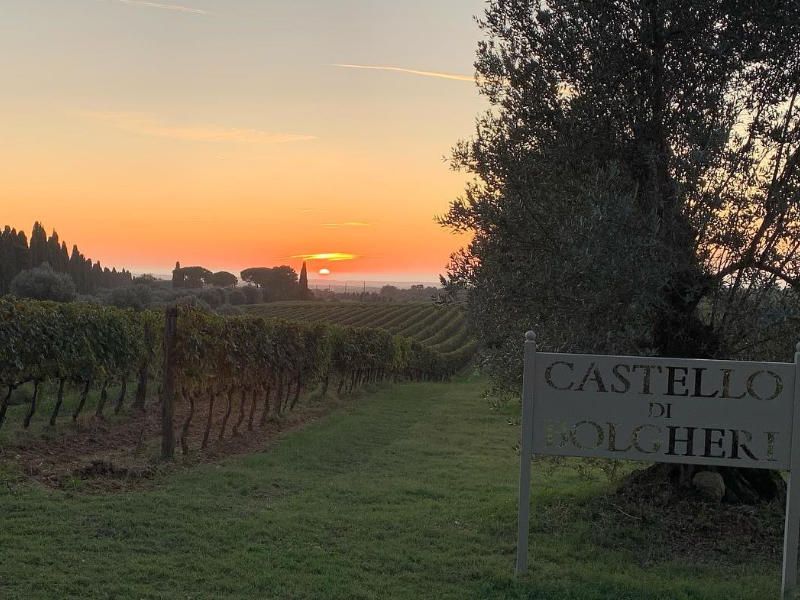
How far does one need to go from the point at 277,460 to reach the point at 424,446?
4.24 m

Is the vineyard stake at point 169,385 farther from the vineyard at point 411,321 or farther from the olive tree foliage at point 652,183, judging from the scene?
the vineyard at point 411,321

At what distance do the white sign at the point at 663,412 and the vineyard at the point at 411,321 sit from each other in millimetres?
49333

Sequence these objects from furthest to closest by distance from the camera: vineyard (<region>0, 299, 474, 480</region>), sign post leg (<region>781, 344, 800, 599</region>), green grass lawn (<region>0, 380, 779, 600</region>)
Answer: vineyard (<region>0, 299, 474, 480</region>)
sign post leg (<region>781, 344, 800, 599</region>)
green grass lawn (<region>0, 380, 779, 600</region>)

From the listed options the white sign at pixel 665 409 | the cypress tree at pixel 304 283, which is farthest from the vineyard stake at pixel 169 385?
the cypress tree at pixel 304 283

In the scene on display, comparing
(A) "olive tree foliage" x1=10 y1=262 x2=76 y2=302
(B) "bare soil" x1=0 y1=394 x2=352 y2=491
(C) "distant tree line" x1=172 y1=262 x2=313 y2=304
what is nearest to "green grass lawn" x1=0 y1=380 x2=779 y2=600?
(B) "bare soil" x1=0 y1=394 x2=352 y2=491

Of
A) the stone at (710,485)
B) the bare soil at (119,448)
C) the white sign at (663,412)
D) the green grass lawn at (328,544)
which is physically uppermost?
the white sign at (663,412)

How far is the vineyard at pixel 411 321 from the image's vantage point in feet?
220

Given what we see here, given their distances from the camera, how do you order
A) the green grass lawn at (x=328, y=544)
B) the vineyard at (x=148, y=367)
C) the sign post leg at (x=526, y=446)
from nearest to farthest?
the green grass lawn at (x=328, y=544)
the sign post leg at (x=526, y=446)
the vineyard at (x=148, y=367)

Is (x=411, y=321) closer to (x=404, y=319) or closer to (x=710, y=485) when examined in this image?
(x=404, y=319)

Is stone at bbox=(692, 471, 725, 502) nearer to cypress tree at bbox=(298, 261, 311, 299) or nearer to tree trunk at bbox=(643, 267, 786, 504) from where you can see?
tree trunk at bbox=(643, 267, 786, 504)

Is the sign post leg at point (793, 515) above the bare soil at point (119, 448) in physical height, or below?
above

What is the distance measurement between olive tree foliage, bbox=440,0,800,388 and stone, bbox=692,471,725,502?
1678 millimetres

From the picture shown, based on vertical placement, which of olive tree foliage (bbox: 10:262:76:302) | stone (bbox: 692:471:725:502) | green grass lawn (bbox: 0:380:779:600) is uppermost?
olive tree foliage (bbox: 10:262:76:302)

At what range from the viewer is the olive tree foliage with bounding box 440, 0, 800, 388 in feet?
22.8
